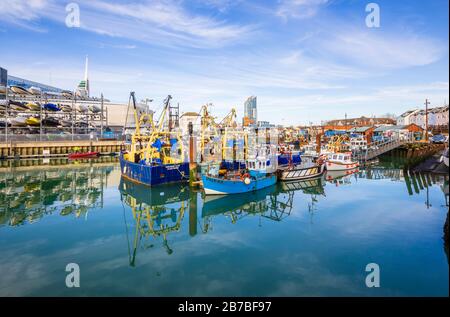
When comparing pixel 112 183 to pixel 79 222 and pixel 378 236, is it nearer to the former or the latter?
pixel 79 222

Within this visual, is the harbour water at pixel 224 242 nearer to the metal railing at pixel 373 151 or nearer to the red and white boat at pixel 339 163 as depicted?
the red and white boat at pixel 339 163

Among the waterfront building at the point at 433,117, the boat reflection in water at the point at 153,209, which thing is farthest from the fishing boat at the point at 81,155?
the waterfront building at the point at 433,117

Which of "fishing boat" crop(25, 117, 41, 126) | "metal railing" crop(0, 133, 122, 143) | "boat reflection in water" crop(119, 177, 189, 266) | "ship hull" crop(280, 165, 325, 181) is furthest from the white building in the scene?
"fishing boat" crop(25, 117, 41, 126)

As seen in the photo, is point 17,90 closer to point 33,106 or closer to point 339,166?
point 33,106

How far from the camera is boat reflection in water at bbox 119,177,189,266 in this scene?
574 inches

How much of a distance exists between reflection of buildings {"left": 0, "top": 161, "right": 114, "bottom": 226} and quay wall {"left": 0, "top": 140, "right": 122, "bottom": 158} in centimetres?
1385

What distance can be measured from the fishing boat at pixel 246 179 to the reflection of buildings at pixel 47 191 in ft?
27.7

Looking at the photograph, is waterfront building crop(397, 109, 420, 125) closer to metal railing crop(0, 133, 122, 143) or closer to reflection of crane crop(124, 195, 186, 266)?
metal railing crop(0, 133, 122, 143)

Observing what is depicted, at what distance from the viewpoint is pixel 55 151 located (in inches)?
2140

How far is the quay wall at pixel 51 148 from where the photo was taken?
50312 millimetres

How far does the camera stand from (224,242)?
13.7 m

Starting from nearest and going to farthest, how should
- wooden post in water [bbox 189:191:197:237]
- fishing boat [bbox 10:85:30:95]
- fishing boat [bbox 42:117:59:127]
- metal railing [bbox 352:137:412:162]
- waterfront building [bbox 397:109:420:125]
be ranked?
1. wooden post in water [bbox 189:191:197:237]
2. metal railing [bbox 352:137:412:162]
3. fishing boat [bbox 42:117:59:127]
4. fishing boat [bbox 10:85:30:95]
5. waterfront building [bbox 397:109:420:125]
